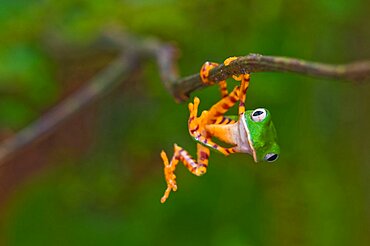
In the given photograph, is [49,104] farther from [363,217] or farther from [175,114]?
[363,217]

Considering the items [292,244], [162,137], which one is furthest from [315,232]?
[162,137]

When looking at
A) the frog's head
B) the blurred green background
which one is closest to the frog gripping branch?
the frog's head

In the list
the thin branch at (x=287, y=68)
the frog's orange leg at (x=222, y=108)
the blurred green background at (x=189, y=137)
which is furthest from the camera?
the blurred green background at (x=189, y=137)

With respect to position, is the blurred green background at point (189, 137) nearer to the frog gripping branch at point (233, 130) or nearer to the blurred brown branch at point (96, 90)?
the blurred brown branch at point (96, 90)

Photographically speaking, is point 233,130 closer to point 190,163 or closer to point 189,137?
point 190,163

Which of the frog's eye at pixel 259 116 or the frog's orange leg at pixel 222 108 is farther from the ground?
the frog's orange leg at pixel 222 108

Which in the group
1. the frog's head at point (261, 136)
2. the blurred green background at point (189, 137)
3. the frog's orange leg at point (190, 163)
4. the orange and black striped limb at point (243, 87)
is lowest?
the frog's head at point (261, 136)

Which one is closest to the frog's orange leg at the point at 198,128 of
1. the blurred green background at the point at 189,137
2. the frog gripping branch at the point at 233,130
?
the frog gripping branch at the point at 233,130

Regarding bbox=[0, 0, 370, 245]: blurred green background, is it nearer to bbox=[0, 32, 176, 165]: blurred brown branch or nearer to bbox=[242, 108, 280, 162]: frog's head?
bbox=[0, 32, 176, 165]: blurred brown branch
